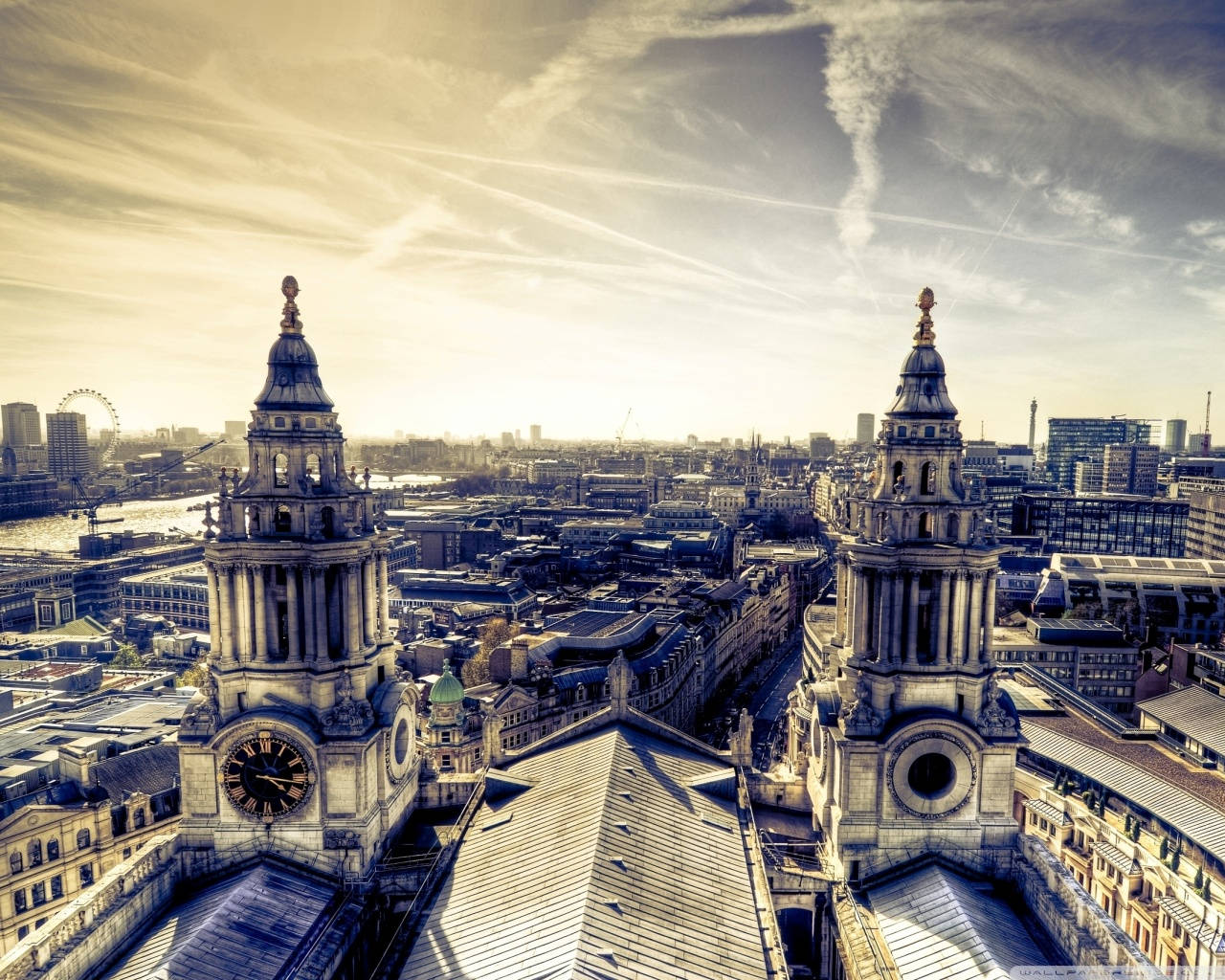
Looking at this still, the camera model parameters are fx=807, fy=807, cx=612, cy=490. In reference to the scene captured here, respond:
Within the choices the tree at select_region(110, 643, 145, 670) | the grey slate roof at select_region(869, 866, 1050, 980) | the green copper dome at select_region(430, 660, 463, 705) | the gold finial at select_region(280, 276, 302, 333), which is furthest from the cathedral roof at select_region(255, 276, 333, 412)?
the tree at select_region(110, 643, 145, 670)

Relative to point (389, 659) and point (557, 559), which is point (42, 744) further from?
point (557, 559)

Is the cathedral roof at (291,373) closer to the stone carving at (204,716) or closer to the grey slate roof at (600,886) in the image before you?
the stone carving at (204,716)

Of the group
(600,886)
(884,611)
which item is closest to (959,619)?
(884,611)

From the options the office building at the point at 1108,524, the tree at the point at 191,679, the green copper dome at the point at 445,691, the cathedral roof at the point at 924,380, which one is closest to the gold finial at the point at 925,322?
the cathedral roof at the point at 924,380

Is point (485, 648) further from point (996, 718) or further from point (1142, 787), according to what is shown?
point (996, 718)

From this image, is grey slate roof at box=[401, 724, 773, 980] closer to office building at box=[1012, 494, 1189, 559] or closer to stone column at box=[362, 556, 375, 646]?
stone column at box=[362, 556, 375, 646]

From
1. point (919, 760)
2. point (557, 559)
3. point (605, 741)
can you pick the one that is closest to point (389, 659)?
point (605, 741)
